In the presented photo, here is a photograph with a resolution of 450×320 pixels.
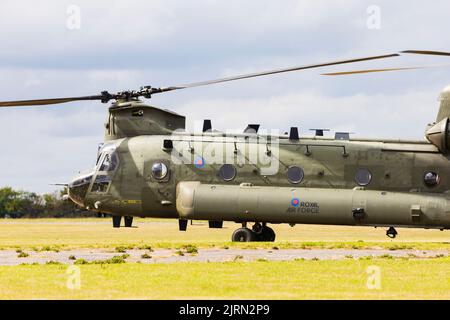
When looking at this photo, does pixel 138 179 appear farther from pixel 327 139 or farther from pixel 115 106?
pixel 327 139

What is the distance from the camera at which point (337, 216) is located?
3130 centimetres

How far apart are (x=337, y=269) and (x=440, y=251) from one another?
342 inches

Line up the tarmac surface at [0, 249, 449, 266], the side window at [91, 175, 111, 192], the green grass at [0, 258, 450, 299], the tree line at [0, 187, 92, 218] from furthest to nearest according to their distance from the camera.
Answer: the tree line at [0, 187, 92, 218], the side window at [91, 175, 111, 192], the tarmac surface at [0, 249, 449, 266], the green grass at [0, 258, 450, 299]

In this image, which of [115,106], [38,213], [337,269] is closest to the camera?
[337,269]

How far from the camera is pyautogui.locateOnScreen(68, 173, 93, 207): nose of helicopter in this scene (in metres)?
33.5

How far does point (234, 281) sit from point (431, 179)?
14.9 metres

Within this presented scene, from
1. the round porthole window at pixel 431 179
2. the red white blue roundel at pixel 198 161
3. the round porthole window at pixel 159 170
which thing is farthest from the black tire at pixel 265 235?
the round porthole window at pixel 431 179

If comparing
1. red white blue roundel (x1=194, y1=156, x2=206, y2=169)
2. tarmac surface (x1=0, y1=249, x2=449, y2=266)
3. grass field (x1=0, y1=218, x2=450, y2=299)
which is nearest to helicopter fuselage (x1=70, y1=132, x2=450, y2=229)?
red white blue roundel (x1=194, y1=156, x2=206, y2=169)

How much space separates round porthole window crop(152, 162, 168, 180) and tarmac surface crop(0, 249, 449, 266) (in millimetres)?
4686

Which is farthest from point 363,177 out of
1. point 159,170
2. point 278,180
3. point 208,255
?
point 208,255

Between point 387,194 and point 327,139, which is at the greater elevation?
point 327,139

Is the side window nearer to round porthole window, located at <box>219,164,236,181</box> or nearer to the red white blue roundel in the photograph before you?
the red white blue roundel

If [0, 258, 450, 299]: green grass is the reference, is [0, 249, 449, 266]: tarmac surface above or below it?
above

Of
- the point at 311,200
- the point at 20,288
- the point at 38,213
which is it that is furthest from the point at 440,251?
the point at 38,213
